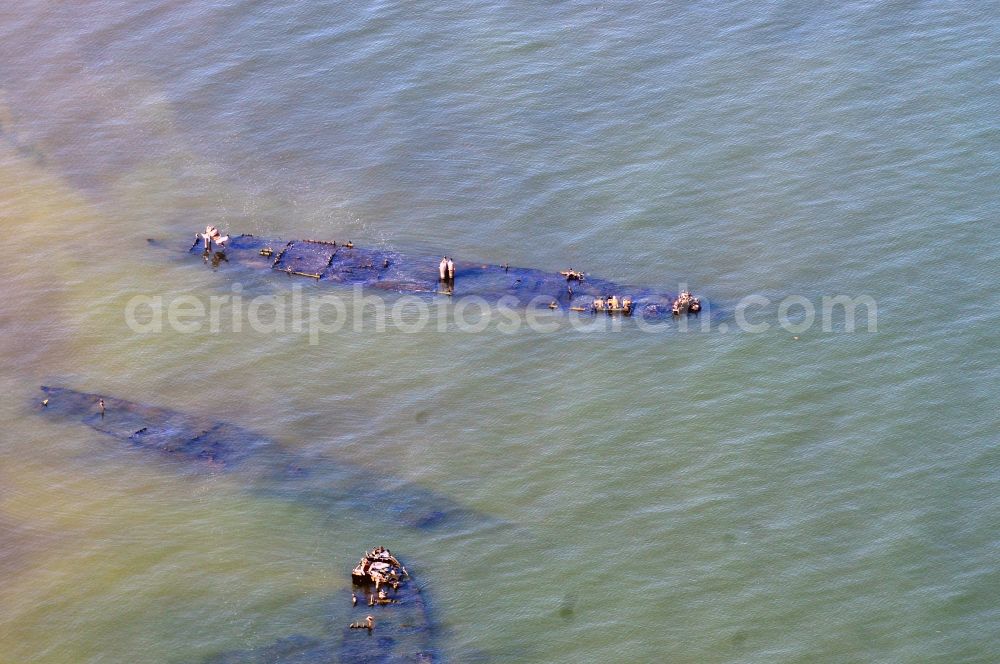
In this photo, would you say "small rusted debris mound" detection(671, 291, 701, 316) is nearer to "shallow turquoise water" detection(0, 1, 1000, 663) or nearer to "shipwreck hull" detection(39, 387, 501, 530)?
"shallow turquoise water" detection(0, 1, 1000, 663)

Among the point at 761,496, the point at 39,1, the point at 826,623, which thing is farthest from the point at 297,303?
the point at 39,1

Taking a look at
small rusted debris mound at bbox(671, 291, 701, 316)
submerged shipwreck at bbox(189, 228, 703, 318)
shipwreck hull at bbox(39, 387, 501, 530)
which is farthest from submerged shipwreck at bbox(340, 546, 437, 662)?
small rusted debris mound at bbox(671, 291, 701, 316)

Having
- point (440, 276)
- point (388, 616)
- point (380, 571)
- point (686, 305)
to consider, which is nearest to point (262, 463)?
point (380, 571)

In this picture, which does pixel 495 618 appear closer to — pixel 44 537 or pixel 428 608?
pixel 428 608

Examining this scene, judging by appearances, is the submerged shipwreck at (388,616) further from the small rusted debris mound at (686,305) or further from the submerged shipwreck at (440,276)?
the small rusted debris mound at (686,305)

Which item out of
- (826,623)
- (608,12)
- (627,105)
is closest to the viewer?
(826,623)

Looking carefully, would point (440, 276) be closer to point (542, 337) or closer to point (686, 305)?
point (542, 337)
